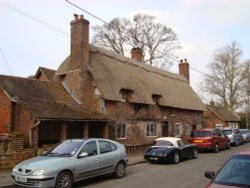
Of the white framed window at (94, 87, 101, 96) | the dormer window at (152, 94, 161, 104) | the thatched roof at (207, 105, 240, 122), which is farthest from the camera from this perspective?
the thatched roof at (207, 105, 240, 122)

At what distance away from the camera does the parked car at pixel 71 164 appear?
1027cm

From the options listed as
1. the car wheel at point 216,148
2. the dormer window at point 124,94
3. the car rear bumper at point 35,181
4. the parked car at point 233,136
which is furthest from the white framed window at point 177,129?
the car rear bumper at point 35,181

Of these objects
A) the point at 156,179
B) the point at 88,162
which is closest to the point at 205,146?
the point at 156,179

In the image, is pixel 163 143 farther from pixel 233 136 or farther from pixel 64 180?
pixel 233 136

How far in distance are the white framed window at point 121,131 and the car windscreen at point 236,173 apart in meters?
17.5

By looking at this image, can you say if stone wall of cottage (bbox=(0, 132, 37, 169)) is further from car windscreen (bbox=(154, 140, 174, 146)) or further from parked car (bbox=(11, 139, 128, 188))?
car windscreen (bbox=(154, 140, 174, 146))

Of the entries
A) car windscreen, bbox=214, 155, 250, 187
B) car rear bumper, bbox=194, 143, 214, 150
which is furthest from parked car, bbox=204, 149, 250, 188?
car rear bumper, bbox=194, 143, 214, 150

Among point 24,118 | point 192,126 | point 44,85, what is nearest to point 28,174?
point 24,118

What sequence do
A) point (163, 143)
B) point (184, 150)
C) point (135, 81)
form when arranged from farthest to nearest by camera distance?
point (135, 81)
point (184, 150)
point (163, 143)

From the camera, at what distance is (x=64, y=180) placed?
10.7m

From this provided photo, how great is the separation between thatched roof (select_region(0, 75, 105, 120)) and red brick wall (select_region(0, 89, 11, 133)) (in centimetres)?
28

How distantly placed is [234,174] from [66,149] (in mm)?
6745

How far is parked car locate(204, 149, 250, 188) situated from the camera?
243 inches

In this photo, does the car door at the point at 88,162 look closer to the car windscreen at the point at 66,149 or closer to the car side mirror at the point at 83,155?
the car side mirror at the point at 83,155
